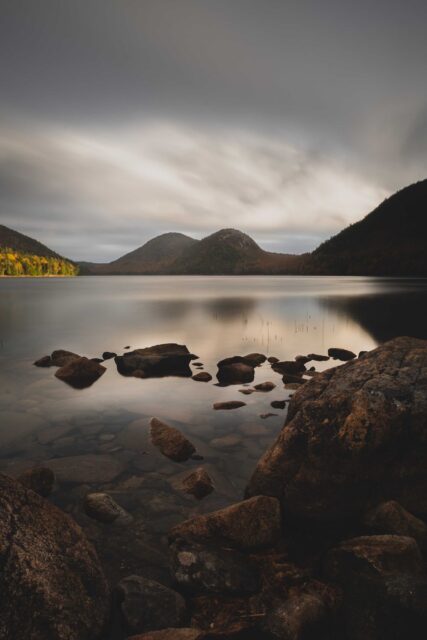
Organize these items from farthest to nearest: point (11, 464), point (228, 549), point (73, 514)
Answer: point (11, 464), point (73, 514), point (228, 549)

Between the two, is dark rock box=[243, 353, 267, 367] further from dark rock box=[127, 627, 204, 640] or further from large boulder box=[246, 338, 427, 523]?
dark rock box=[127, 627, 204, 640]

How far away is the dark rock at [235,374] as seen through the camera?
15.6 metres

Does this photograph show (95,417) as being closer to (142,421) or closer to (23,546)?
(142,421)

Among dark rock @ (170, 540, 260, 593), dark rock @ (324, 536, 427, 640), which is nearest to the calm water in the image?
dark rock @ (170, 540, 260, 593)

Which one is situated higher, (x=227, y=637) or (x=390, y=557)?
(x=390, y=557)

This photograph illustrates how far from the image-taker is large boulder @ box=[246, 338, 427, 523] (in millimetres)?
5742

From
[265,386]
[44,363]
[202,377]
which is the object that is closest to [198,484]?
[265,386]

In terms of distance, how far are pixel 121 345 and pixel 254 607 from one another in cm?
2366

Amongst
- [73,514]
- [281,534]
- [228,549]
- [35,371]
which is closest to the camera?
[228,549]

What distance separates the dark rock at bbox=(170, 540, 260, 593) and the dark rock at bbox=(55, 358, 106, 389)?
11.3 metres

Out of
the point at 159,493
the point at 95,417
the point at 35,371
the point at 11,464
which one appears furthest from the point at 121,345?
the point at 159,493

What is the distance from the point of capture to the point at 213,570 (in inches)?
184

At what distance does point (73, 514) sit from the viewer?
6.52 metres

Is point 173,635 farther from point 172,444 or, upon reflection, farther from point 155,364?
point 155,364
